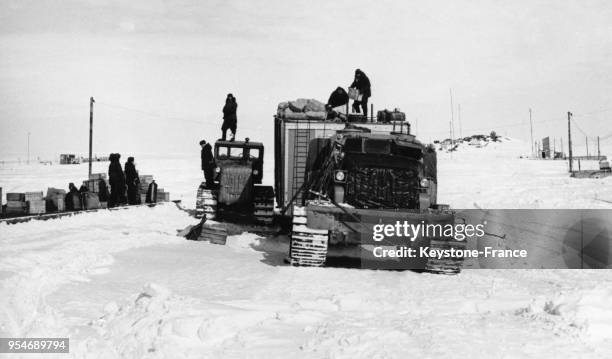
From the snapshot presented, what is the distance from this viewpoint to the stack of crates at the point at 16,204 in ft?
55.8

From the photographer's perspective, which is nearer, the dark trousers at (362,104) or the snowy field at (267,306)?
the snowy field at (267,306)

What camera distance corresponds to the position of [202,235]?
42.4 feet

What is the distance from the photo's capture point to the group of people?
65.0 feet

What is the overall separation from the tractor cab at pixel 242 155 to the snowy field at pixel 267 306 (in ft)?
19.4

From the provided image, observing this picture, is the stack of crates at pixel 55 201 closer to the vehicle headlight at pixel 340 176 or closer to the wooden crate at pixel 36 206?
the wooden crate at pixel 36 206

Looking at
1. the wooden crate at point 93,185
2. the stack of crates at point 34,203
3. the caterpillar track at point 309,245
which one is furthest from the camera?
the wooden crate at point 93,185

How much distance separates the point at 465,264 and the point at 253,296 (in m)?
5.66

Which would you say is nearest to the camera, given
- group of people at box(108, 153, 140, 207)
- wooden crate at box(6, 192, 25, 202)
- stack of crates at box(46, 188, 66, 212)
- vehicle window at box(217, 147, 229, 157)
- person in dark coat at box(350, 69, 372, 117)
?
wooden crate at box(6, 192, 25, 202)

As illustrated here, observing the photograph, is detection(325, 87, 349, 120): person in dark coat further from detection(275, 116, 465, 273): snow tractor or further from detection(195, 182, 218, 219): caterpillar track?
detection(195, 182, 218, 219): caterpillar track

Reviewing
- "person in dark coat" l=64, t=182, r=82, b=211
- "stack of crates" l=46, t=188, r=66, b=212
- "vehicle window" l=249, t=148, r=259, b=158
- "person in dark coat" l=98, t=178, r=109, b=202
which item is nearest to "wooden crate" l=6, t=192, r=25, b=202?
"stack of crates" l=46, t=188, r=66, b=212

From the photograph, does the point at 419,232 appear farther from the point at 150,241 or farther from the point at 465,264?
the point at 150,241

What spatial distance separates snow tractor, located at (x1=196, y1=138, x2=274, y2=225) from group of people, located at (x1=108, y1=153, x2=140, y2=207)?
3730 millimetres

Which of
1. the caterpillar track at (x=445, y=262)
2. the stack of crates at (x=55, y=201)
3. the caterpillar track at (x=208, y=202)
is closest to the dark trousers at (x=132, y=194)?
the stack of crates at (x=55, y=201)

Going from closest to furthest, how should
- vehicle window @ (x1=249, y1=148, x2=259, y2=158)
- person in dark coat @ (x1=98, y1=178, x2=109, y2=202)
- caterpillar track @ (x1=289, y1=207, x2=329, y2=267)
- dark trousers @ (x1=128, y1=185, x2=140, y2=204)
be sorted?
caterpillar track @ (x1=289, y1=207, x2=329, y2=267), vehicle window @ (x1=249, y1=148, x2=259, y2=158), person in dark coat @ (x1=98, y1=178, x2=109, y2=202), dark trousers @ (x1=128, y1=185, x2=140, y2=204)
